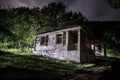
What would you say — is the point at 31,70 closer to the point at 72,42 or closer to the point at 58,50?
the point at 58,50

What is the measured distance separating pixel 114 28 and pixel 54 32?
10253mm

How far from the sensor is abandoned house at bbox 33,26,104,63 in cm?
2508

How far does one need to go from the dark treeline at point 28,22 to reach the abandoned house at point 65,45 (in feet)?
22.4

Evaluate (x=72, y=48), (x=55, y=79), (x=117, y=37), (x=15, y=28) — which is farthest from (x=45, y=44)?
(x=55, y=79)

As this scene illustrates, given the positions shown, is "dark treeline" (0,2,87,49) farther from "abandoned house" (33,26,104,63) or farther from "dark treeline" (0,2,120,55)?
"abandoned house" (33,26,104,63)

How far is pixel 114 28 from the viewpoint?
28.0 m

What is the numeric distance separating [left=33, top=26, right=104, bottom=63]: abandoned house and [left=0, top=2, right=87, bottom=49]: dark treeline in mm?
6826

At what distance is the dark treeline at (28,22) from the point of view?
36.7m

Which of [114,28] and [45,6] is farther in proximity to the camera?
[45,6]

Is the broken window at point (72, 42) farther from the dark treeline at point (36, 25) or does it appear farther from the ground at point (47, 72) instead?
the ground at point (47, 72)

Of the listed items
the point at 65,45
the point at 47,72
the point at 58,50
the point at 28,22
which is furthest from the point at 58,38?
the point at 28,22

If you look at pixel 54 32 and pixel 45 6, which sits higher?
pixel 45 6

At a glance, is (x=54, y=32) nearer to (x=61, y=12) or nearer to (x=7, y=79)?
(x=7, y=79)

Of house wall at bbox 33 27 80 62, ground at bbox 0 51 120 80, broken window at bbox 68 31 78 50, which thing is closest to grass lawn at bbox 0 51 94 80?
ground at bbox 0 51 120 80
